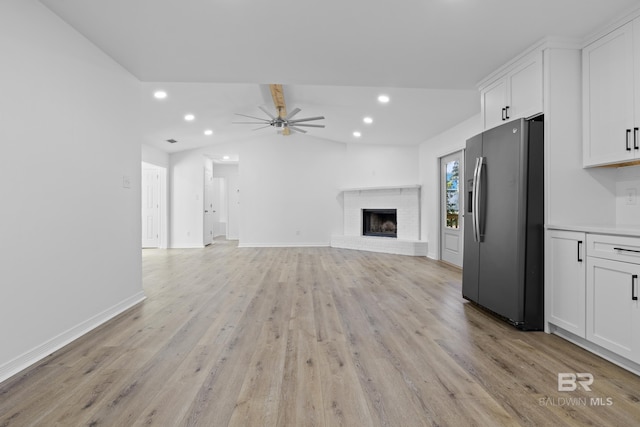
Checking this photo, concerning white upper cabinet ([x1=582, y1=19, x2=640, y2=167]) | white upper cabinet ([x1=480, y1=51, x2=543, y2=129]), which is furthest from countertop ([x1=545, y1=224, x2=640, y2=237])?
white upper cabinet ([x1=480, y1=51, x2=543, y2=129])

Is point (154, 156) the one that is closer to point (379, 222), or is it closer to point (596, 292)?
point (379, 222)

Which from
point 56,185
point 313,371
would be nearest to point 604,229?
point 313,371

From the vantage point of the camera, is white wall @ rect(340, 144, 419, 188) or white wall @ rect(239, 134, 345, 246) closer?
white wall @ rect(340, 144, 419, 188)

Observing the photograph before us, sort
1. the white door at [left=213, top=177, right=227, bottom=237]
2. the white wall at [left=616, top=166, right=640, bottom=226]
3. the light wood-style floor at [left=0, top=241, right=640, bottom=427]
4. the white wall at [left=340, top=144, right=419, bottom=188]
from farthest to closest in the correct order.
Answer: the white door at [left=213, top=177, right=227, bottom=237]
the white wall at [left=340, top=144, right=419, bottom=188]
the white wall at [left=616, top=166, right=640, bottom=226]
the light wood-style floor at [left=0, top=241, right=640, bottom=427]

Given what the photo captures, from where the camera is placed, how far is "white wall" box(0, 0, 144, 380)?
6.57 ft

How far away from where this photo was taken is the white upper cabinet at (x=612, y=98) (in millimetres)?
2293

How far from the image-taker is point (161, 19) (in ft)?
8.02

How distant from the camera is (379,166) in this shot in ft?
27.2

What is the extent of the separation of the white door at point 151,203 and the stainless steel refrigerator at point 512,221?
7889 mm

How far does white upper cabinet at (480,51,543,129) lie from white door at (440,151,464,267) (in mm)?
2402

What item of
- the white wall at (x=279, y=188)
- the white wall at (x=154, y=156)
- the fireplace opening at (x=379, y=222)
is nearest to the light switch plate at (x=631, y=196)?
the fireplace opening at (x=379, y=222)

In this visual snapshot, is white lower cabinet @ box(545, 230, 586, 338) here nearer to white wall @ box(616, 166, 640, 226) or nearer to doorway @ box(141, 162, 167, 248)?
white wall @ box(616, 166, 640, 226)

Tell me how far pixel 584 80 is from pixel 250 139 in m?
7.42

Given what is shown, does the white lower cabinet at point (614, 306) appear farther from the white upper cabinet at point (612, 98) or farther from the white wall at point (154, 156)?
the white wall at point (154, 156)
